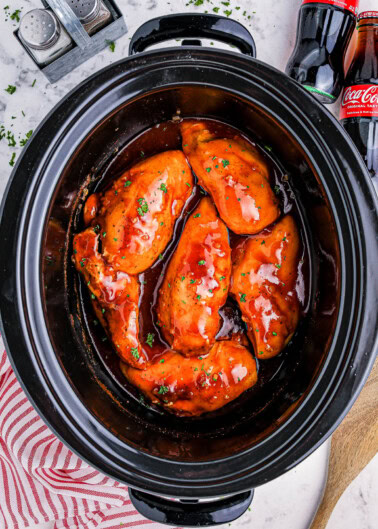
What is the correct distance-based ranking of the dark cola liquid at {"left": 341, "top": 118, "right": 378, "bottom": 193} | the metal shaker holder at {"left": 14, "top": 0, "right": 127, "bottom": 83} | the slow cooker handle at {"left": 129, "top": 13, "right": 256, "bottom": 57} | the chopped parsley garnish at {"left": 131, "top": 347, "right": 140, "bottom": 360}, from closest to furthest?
the slow cooker handle at {"left": 129, "top": 13, "right": 256, "bottom": 57}, the chopped parsley garnish at {"left": 131, "top": 347, "right": 140, "bottom": 360}, the metal shaker holder at {"left": 14, "top": 0, "right": 127, "bottom": 83}, the dark cola liquid at {"left": 341, "top": 118, "right": 378, "bottom": 193}

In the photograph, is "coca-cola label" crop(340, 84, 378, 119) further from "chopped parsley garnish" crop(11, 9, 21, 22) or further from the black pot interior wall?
"chopped parsley garnish" crop(11, 9, 21, 22)

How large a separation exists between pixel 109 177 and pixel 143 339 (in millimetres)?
590

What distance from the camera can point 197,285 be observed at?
1557 millimetres

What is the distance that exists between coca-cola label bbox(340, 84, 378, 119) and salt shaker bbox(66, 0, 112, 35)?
951 mm

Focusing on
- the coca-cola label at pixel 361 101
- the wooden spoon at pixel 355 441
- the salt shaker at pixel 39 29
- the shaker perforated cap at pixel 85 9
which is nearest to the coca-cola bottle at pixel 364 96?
the coca-cola label at pixel 361 101

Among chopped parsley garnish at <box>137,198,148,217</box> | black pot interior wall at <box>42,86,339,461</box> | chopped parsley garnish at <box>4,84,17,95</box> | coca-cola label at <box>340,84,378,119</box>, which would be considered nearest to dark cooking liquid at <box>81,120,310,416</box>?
black pot interior wall at <box>42,86,339,461</box>

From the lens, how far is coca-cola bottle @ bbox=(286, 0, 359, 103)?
1821 millimetres

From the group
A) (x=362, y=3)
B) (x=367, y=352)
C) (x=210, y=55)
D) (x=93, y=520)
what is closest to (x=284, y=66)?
(x=362, y=3)

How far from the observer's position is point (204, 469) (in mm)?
1420

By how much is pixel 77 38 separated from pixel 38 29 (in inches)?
5.4

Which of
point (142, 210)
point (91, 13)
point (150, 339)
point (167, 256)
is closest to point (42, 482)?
point (150, 339)

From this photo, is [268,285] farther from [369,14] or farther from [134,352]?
[369,14]

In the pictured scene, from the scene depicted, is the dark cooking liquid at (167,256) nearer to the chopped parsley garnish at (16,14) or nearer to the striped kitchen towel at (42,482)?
the striped kitchen towel at (42,482)

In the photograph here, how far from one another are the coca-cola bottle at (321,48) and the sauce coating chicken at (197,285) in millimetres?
694
